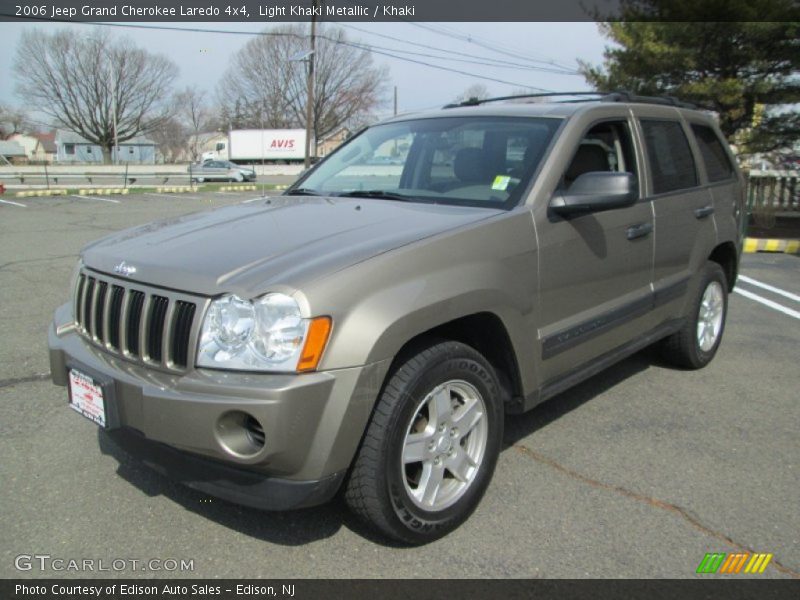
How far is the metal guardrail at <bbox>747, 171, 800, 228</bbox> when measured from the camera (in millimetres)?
14617

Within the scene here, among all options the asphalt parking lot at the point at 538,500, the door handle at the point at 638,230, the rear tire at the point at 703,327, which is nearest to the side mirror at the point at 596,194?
the door handle at the point at 638,230

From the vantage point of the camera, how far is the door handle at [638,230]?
3719 mm

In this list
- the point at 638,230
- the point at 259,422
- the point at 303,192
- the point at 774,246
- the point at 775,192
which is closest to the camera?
the point at 259,422

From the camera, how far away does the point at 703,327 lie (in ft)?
16.0

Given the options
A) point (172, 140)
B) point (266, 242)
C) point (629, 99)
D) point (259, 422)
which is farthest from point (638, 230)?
point (172, 140)

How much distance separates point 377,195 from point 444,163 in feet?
1.38

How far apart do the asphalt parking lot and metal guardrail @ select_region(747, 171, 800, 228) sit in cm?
1135

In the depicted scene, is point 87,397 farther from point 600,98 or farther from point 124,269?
point 600,98

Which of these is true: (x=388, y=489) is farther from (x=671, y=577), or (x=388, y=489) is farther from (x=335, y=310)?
(x=671, y=577)

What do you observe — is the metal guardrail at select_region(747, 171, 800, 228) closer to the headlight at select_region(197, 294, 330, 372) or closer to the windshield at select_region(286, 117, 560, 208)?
the windshield at select_region(286, 117, 560, 208)

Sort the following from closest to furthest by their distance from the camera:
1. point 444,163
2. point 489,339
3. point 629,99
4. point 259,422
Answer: point 259,422 → point 489,339 → point 444,163 → point 629,99

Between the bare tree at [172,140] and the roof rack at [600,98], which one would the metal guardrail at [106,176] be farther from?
the roof rack at [600,98]
